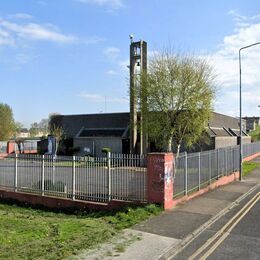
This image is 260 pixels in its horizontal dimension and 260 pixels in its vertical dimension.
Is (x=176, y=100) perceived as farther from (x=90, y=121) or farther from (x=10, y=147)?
(x=10, y=147)

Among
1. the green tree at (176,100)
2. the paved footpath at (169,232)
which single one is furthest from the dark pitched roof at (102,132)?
the paved footpath at (169,232)

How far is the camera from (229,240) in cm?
973

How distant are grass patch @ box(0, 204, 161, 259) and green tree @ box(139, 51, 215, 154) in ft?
36.7

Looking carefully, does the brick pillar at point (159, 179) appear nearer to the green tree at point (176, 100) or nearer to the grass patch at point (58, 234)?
the grass patch at point (58, 234)

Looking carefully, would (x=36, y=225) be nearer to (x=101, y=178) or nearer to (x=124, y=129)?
(x=101, y=178)

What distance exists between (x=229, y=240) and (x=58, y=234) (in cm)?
399

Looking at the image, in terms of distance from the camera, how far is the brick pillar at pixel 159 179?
526 inches

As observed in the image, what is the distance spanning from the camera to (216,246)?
9.19m

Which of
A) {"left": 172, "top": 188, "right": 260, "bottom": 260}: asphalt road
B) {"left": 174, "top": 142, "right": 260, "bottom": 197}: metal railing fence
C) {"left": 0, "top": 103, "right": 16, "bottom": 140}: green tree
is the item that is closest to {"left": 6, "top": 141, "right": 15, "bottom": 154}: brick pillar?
{"left": 0, "top": 103, "right": 16, "bottom": 140}: green tree

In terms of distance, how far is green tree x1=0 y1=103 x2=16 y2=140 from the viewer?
7512cm

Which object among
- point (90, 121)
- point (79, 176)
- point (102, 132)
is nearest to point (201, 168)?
point (79, 176)

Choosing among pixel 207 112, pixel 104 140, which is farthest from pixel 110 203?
pixel 104 140

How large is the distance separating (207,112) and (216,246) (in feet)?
50.4

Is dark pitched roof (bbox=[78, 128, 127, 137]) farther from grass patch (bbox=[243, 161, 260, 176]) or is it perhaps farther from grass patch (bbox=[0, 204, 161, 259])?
grass patch (bbox=[0, 204, 161, 259])
